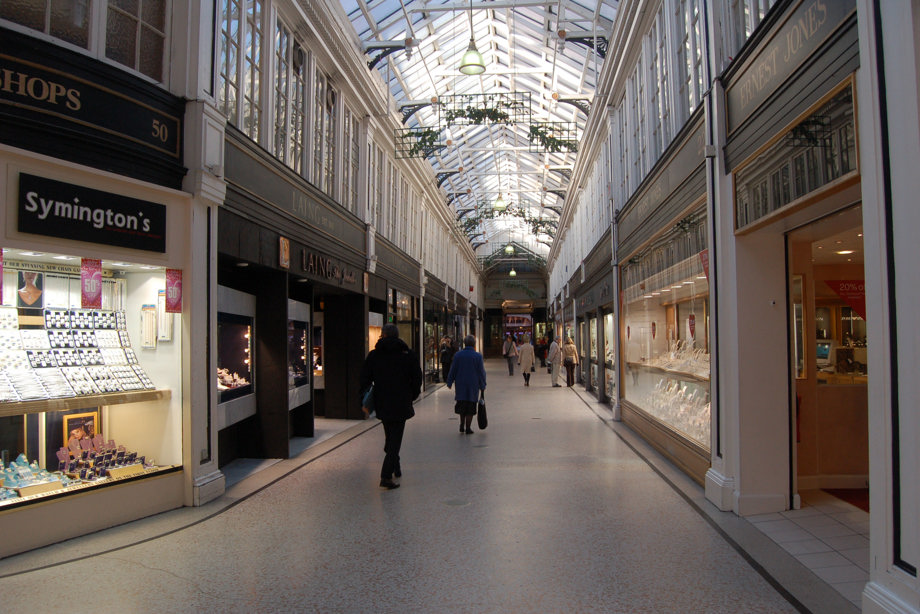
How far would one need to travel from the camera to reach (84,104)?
4.22 metres

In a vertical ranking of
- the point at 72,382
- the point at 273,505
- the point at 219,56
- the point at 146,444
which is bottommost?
the point at 273,505

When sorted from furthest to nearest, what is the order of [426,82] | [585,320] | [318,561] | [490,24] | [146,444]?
[585,320] → [426,82] → [490,24] → [146,444] → [318,561]

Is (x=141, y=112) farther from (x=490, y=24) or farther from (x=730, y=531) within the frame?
(x=490, y=24)

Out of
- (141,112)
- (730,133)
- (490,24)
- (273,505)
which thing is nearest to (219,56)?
(141,112)

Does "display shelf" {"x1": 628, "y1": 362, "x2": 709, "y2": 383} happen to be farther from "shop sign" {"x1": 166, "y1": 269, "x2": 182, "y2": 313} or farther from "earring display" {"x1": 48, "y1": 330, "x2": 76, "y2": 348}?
"earring display" {"x1": 48, "y1": 330, "x2": 76, "y2": 348}

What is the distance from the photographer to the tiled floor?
11.1 ft

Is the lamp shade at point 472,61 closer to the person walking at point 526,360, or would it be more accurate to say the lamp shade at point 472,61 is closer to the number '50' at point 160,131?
the number '50' at point 160,131

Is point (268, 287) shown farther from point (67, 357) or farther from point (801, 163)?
point (801, 163)

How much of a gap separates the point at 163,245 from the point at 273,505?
2242mm

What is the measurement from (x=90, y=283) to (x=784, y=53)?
4888 mm

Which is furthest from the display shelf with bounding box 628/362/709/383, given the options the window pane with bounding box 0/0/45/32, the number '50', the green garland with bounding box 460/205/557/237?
the green garland with bounding box 460/205/557/237

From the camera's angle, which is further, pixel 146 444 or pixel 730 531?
pixel 146 444

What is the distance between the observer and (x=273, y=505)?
5.02 m

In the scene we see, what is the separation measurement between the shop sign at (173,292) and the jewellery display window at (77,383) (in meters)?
0.07
